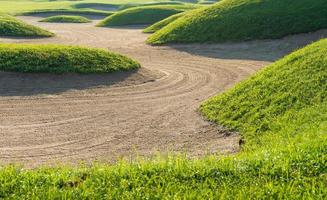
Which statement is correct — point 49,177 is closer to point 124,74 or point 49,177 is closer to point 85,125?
point 85,125

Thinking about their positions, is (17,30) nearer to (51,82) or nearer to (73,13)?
(51,82)

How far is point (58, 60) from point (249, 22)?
2250 centimetres

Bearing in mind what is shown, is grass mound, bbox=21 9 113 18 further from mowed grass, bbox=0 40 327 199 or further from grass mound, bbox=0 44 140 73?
mowed grass, bbox=0 40 327 199

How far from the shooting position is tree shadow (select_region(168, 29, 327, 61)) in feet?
122

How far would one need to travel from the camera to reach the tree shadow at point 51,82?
24828 mm

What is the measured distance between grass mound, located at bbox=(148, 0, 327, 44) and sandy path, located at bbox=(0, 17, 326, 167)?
4.46 m

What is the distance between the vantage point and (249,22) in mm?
43438

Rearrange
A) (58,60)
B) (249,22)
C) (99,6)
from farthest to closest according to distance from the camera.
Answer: (99,6), (249,22), (58,60)

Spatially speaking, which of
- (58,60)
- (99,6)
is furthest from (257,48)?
(99,6)

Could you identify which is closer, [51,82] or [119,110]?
[119,110]

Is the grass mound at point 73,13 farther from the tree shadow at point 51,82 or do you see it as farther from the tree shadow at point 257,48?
the tree shadow at point 51,82

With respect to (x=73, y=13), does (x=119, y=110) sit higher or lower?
lower

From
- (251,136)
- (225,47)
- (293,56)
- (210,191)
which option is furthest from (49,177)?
(225,47)

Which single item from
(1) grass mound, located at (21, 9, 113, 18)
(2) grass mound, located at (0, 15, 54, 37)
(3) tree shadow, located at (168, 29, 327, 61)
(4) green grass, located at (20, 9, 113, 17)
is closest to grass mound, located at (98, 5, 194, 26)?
(2) grass mound, located at (0, 15, 54, 37)
